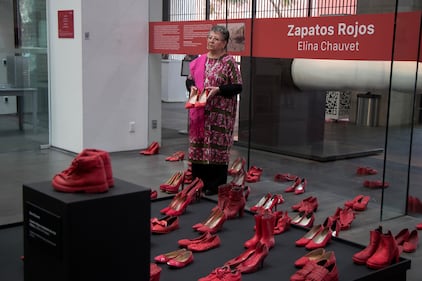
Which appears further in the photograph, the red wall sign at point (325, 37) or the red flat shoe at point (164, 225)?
the red wall sign at point (325, 37)

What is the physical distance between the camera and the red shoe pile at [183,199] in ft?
15.4

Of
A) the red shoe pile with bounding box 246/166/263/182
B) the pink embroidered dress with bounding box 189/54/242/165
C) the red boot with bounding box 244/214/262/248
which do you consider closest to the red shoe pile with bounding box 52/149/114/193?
the red boot with bounding box 244/214/262/248

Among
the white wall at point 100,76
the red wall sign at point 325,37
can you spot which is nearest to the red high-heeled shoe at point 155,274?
the red wall sign at point 325,37

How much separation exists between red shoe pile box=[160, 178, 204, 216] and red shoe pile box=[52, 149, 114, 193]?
2161 mm

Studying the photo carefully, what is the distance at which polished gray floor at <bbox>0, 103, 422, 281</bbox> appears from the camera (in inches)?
197

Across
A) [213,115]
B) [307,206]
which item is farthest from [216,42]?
[307,206]

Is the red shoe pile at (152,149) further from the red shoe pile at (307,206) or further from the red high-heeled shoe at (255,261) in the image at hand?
the red high-heeled shoe at (255,261)

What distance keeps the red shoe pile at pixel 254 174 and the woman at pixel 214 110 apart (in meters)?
0.90

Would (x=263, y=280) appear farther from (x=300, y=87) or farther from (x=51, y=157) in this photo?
(x=51, y=157)

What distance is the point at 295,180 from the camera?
626 cm

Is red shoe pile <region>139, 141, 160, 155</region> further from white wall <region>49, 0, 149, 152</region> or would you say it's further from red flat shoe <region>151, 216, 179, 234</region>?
red flat shoe <region>151, 216, 179, 234</region>

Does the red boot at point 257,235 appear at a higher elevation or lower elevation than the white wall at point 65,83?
lower

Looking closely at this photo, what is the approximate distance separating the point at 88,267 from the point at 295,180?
4.16 meters

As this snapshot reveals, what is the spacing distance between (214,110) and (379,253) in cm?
224
